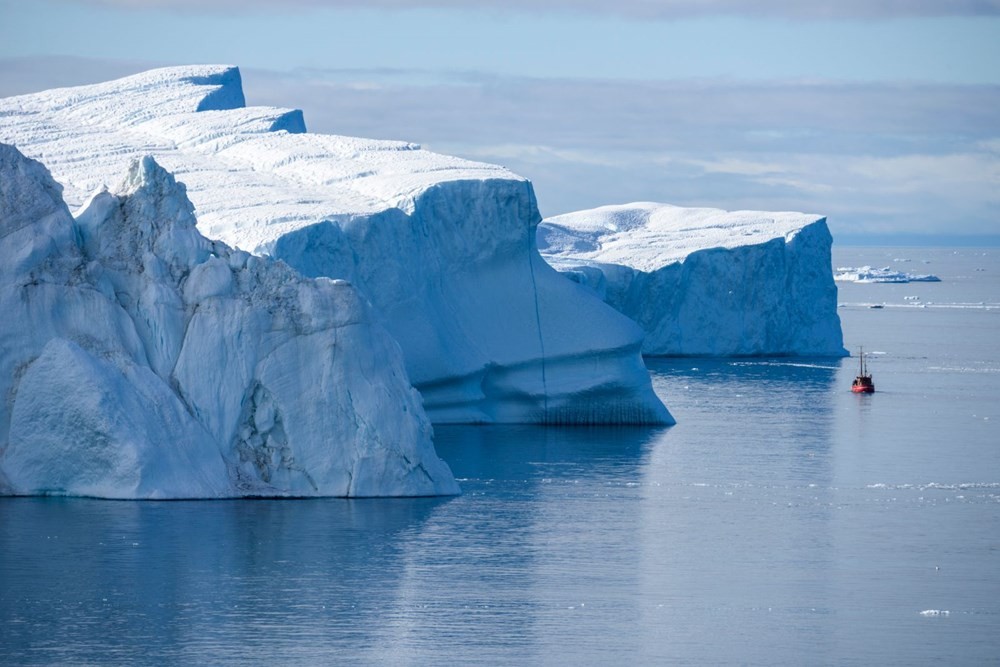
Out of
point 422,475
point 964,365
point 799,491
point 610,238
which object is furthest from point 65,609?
point 610,238

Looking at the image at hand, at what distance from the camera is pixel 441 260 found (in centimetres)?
3075

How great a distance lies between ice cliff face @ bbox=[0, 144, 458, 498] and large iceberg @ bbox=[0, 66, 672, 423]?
649cm

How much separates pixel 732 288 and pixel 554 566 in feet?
112

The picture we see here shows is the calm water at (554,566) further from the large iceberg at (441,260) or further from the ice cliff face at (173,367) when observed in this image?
the large iceberg at (441,260)

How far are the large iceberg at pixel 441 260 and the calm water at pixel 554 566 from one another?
1.83m

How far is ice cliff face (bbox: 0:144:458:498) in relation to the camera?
19641mm

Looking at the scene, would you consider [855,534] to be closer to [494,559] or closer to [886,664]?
[494,559]

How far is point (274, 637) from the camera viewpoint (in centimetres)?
1450

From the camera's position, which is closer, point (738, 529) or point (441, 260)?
point (738, 529)

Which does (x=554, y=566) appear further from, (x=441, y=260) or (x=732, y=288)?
(x=732, y=288)

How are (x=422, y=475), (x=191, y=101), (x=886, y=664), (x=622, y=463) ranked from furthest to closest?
(x=191, y=101)
(x=622, y=463)
(x=422, y=475)
(x=886, y=664)

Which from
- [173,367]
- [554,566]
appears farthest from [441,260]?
[554,566]

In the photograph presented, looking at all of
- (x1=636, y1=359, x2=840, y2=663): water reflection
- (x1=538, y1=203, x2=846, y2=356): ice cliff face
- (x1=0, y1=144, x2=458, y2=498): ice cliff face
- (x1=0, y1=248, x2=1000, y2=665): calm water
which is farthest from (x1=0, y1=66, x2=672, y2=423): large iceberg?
(x1=538, y1=203, x2=846, y2=356): ice cliff face

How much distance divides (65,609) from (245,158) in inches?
808
